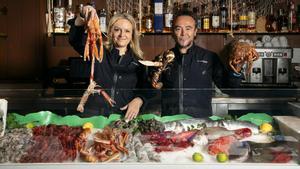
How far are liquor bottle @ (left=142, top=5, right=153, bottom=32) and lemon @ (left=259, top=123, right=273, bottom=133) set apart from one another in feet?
8.43

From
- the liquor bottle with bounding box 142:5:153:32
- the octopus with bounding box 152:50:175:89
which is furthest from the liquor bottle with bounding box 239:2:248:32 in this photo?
the octopus with bounding box 152:50:175:89

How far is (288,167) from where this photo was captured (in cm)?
147

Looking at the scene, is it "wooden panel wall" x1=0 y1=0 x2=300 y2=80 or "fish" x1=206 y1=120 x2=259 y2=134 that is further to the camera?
"wooden panel wall" x1=0 y1=0 x2=300 y2=80

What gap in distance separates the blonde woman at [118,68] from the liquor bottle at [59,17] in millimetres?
1902

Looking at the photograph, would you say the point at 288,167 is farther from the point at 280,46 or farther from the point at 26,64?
the point at 26,64

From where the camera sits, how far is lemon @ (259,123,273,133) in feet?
5.74

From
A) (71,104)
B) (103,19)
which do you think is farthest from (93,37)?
(103,19)

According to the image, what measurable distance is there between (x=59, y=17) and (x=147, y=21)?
863mm

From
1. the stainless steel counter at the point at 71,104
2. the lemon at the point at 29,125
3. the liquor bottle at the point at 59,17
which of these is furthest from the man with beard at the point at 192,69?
the liquor bottle at the point at 59,17

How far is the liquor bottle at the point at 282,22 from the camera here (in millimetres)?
4211

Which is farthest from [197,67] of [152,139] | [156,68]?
[152,139]

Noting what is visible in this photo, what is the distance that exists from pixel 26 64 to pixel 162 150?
3.37 m

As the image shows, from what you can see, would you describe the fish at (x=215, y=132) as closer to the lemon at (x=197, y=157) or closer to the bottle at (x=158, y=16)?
the lemon at (x=197, y=157)

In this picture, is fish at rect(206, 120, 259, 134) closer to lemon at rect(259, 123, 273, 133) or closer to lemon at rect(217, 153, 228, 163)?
lemon at rect(259, 123, 273, 133)
